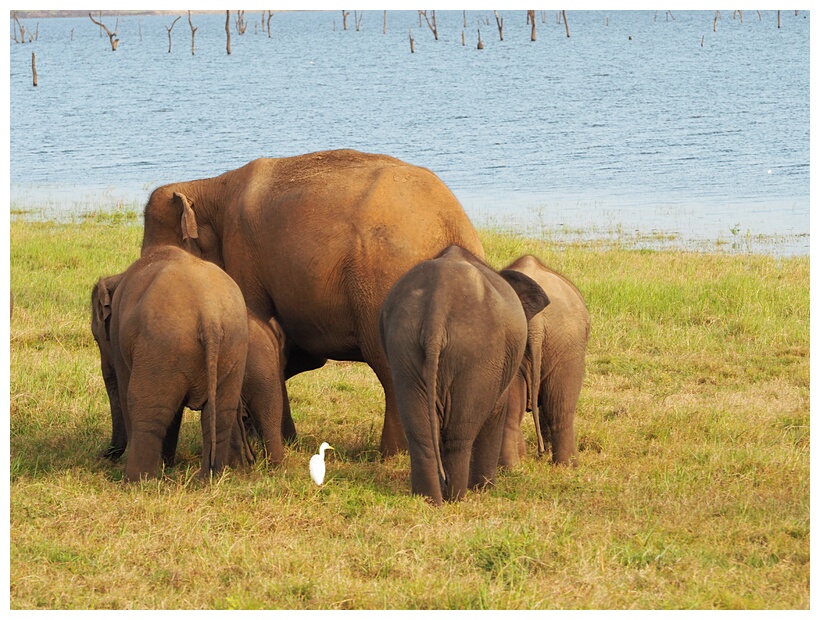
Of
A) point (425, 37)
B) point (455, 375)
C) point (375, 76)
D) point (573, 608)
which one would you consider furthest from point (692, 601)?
point (425, 37)

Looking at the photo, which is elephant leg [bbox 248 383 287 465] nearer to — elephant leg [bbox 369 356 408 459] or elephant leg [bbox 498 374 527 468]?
elephant leg [bbox 369 356 408 459]

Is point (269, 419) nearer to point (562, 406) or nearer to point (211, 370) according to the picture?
point (211, 370)

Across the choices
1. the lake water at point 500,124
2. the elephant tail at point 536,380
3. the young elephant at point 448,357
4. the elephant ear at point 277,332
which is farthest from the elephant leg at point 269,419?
the lake water at point 500,124

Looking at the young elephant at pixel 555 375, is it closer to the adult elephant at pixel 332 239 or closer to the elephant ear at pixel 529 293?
the elephant ear at pixel 529 293

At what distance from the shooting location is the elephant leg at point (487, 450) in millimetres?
5398

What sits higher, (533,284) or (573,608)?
(533,284)

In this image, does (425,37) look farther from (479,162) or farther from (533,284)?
(533,284)

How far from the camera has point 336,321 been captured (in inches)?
248

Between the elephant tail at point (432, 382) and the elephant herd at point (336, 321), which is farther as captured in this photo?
the elephant herd at point (336, 321)

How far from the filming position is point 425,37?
84.6 m

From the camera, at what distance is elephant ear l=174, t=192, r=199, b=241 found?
6684 millimetres

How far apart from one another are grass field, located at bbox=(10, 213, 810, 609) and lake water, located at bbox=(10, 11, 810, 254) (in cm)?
919

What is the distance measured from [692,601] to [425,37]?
83.3m

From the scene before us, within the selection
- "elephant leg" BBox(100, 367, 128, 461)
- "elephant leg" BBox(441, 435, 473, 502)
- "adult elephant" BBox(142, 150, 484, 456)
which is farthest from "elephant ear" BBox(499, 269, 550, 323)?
"elephant leg" BBox(100, 367, 128, 461)
